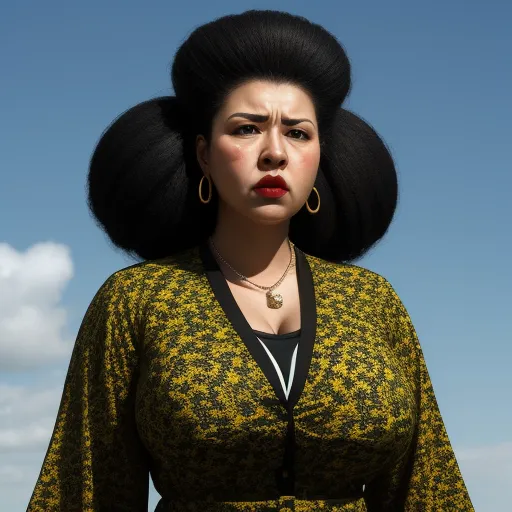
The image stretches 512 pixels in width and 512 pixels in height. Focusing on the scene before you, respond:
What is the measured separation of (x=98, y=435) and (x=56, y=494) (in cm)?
29

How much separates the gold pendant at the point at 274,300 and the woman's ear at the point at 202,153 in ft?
1.75

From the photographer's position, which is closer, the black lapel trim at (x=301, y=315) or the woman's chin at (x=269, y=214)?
the black lapel trim at (x=301, y=315)

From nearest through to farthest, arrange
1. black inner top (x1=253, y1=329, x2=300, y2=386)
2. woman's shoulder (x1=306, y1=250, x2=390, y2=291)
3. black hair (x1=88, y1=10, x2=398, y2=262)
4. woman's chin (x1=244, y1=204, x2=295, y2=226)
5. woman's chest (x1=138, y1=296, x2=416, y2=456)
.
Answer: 1. woman's chest (x1=138, y1=296, x2=416, y2=456)
2. black inner top (x1=253, y1=329, x2=300, y2=386)
3. woman's chin (x1=244, y1=204, x2=295, y2=226)
4. black hair (x1=88, y1=10, x2=398, y2=262)
5. woman's shoulder (x1=306, y1=250, x2=390, y2=291)

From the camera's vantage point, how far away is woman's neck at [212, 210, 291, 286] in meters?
4.20

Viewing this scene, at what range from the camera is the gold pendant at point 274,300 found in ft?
13.5

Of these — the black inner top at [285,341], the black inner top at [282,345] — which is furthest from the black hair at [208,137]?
the black inner top at [282,345]

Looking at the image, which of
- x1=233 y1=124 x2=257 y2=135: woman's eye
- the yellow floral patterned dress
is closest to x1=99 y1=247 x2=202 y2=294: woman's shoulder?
the yellow floral patterned dress

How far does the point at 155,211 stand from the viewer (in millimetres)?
4312

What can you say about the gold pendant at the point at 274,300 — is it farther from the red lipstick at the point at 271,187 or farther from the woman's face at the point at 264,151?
the red lipstick at the point at 271,187

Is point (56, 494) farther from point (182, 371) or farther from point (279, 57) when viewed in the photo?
point (279, 57)

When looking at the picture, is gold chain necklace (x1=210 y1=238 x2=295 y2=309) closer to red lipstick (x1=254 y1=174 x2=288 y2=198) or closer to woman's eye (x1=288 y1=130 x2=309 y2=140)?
red lipstick (x1=254 y1=174 x2=288 y2=198)

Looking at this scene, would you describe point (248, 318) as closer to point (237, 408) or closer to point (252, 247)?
point (252, 247)

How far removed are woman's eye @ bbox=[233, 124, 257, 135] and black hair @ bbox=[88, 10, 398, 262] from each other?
0.16 metres

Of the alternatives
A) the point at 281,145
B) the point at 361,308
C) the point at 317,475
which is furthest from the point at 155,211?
the point at 317,475
